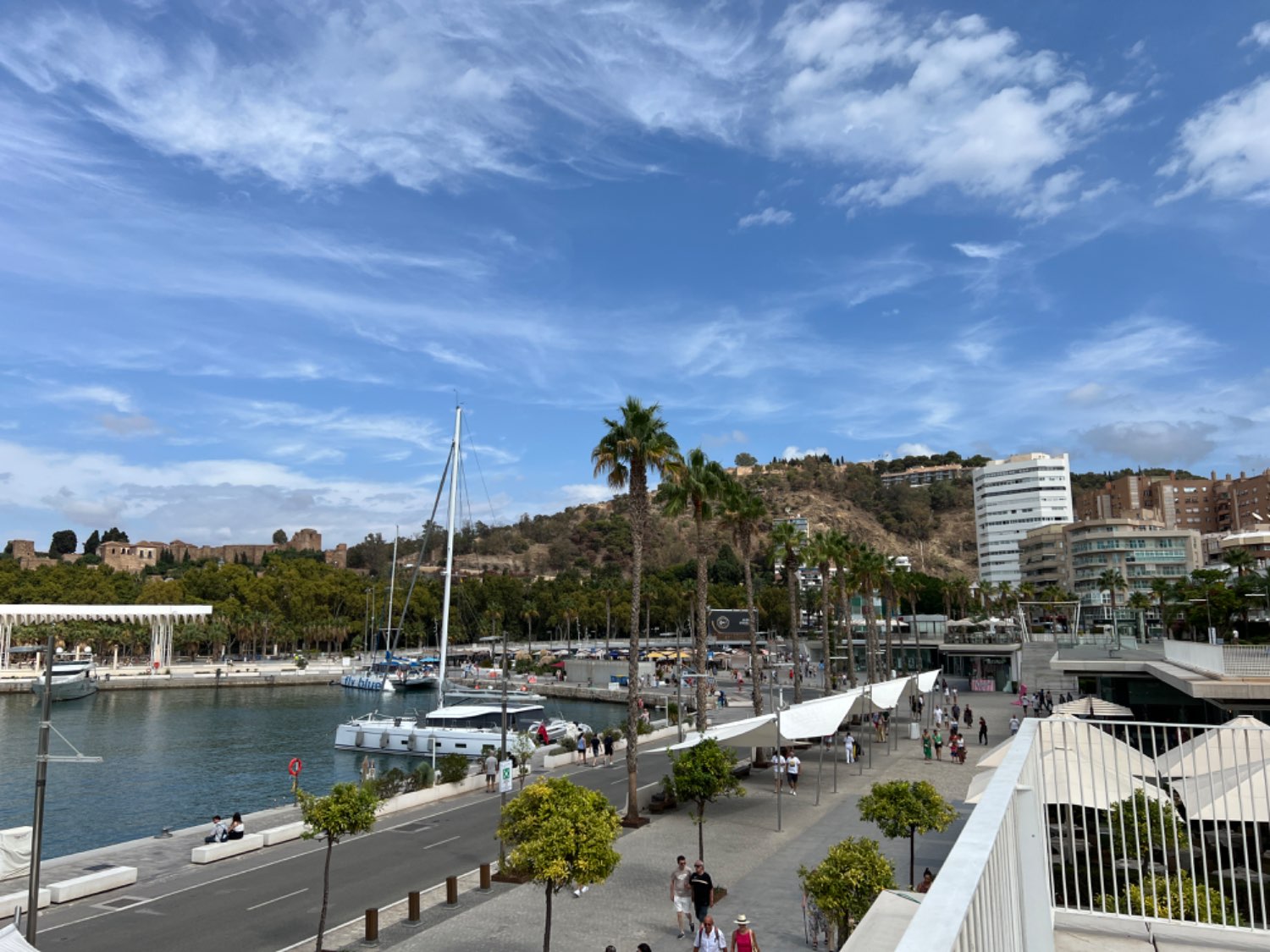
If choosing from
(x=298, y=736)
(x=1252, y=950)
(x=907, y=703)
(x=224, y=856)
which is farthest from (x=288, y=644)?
(x=1252, y=950)

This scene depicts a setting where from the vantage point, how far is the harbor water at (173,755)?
107ft

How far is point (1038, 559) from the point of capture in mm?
149500

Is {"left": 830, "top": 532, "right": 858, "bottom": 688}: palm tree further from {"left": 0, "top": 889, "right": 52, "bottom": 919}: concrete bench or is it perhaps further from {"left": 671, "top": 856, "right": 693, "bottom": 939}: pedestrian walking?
{"left": 0, "top": 889, "right": 52, "bottom": 919}: concrete bench

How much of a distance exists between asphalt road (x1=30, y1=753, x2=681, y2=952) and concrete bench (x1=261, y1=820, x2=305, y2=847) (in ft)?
1.32

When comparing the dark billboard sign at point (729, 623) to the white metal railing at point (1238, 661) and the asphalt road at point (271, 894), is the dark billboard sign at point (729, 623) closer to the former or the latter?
the white metal railing at point (1238, 661)

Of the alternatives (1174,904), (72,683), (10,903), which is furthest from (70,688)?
(1174,904)

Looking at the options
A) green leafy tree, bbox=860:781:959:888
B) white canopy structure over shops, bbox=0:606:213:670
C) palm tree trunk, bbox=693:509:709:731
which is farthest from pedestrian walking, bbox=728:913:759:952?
white canopy structure over shops, bbox=0:606:213:670

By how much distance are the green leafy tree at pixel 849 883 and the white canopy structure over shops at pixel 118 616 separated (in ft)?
304

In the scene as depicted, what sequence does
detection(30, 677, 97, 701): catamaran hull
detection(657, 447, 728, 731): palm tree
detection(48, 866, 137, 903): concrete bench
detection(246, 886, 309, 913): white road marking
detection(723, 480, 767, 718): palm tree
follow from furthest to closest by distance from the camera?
detection(30, 677, 97, 701): catamaran hull
detection(723, 480, 767, 718): palm tree
detection(657, 447, 728, 731): palm tree
detection(48, 866, 137, 903): concrete bench
detection(246, 886, 309, 913): white road marking

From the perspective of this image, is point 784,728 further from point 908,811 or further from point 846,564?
point 846,564

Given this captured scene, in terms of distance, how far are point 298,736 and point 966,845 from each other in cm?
5778

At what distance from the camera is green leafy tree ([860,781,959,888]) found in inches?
664

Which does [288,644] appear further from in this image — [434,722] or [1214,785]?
[1214,785]

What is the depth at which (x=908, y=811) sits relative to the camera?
16922 mm
